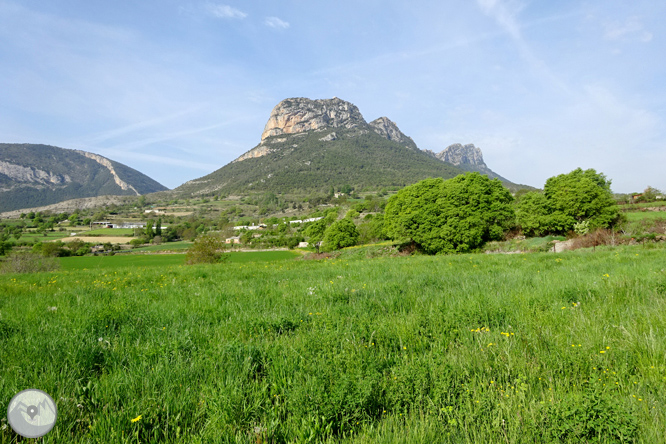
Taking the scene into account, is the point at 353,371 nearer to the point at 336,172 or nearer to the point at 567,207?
the point at 567,207

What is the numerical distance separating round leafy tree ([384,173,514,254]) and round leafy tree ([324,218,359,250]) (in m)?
22.8

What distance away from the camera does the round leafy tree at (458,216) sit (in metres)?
37.1

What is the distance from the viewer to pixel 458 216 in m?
38.2

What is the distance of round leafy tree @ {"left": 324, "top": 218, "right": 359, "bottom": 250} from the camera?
2547 inches

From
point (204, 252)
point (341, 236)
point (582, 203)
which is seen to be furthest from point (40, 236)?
point (582, 203)

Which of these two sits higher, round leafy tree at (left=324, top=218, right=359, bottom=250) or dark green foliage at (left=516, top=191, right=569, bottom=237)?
dark green foliage at (left=516, top=191, right=569, bottom=237)

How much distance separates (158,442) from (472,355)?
2.63 meters

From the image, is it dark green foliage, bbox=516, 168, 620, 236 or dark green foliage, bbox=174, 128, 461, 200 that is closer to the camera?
dark green foliage, bbox=516, 168, 620, 236

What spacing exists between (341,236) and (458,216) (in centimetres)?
3029

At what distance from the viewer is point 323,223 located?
82.4 metres

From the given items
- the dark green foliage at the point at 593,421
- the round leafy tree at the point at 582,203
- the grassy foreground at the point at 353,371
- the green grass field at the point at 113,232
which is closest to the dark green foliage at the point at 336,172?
the green grass field at the point at 113,232

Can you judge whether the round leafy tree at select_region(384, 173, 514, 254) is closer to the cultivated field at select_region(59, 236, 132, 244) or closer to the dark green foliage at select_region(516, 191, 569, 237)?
the dark green foliage at select_region(516, 191, 569, 237)

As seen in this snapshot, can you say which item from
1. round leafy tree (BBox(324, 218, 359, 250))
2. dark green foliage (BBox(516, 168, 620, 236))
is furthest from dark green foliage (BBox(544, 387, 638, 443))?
round leafy tree (BBox(324, 218, 359, 250))

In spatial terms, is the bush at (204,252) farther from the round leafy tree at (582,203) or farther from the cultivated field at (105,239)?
the cultivated field at (105,239)
